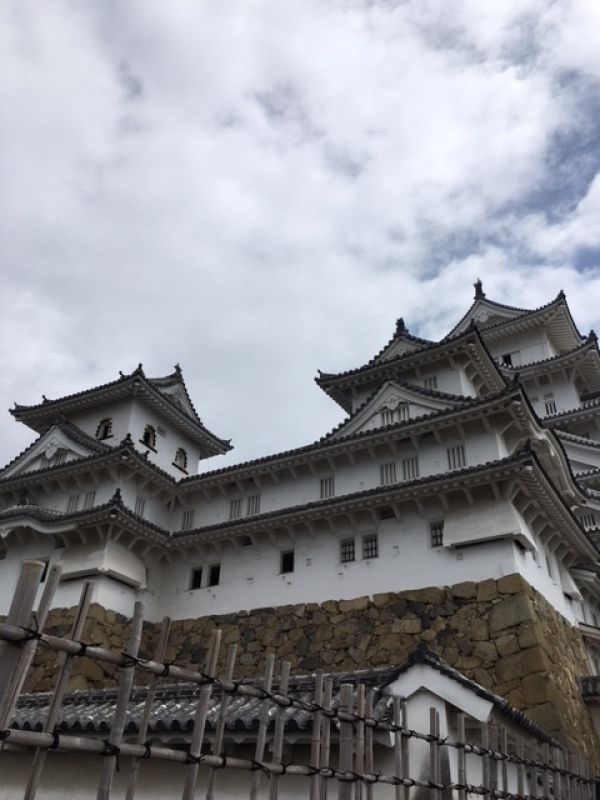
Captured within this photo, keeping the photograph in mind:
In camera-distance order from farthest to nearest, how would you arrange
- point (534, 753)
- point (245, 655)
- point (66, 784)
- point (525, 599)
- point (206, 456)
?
point (206, 456) < point (245, 655) < point (525, 599) < point (534, 753) < point (66, 784)

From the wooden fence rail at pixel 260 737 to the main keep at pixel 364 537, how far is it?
23.1ft

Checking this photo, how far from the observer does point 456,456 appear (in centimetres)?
2066

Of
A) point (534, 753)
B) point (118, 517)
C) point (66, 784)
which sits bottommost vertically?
point (66, 784)

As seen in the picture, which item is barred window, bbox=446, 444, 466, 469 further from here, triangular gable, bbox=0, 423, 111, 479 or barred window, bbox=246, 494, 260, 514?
triangular gable, bbox=0, 423, 111, 479

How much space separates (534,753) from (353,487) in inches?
505

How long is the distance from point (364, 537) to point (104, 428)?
45.3 feet

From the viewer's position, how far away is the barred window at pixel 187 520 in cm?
2508

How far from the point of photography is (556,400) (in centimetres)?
3494

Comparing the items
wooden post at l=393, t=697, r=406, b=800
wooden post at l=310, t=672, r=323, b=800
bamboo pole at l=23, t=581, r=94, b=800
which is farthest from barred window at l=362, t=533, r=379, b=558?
bamboo pole at l=23, t=581, r=94, b=800

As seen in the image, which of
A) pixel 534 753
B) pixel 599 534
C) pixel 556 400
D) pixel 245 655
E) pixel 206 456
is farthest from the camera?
pixel 556 400

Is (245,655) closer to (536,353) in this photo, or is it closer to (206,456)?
(206,456)

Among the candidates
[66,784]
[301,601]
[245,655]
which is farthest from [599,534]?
[66,784]

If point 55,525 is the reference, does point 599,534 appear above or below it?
above

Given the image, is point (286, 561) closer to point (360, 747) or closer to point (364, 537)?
point (364, 537)
